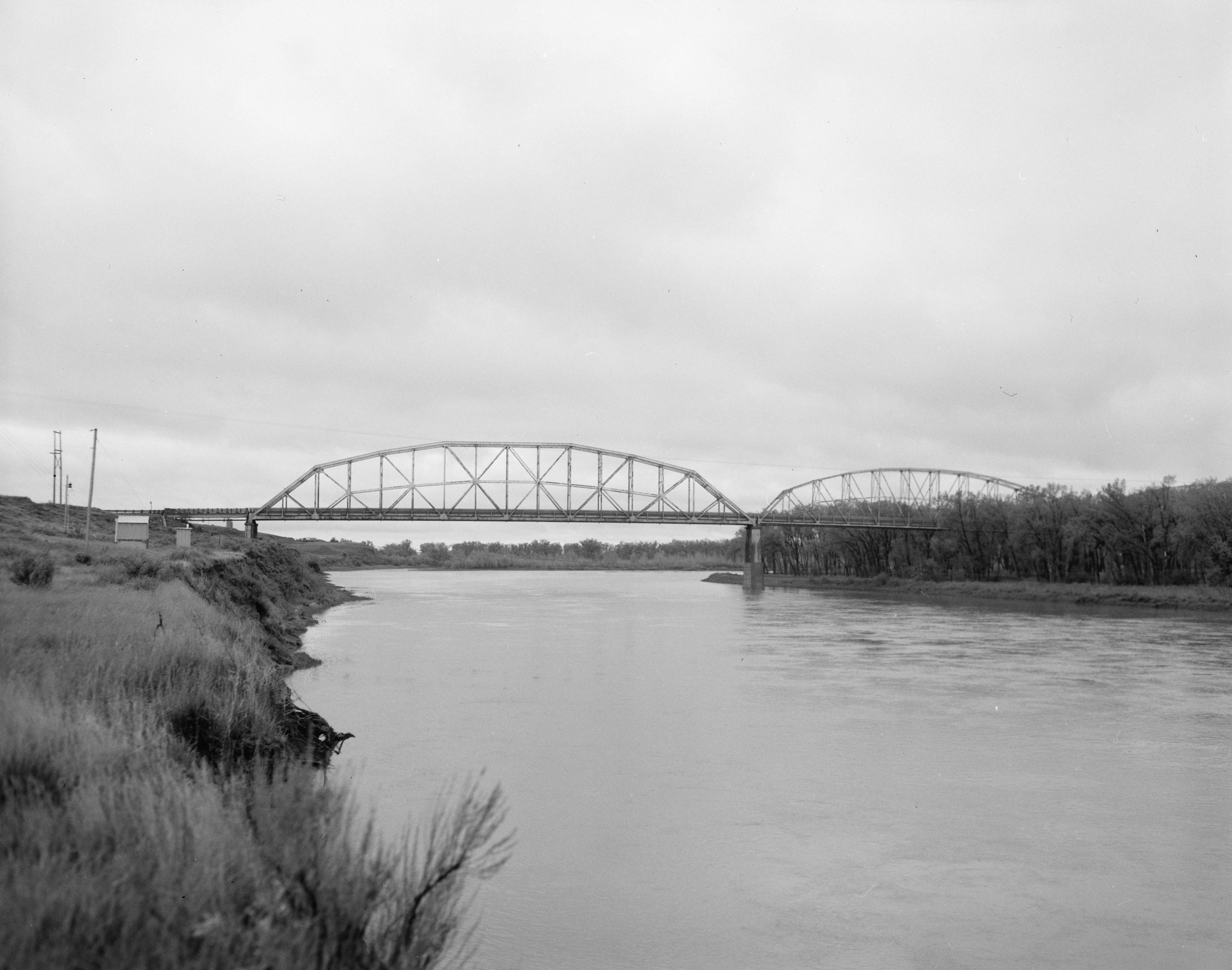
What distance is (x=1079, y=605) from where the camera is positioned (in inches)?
2515

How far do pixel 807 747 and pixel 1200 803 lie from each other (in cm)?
547

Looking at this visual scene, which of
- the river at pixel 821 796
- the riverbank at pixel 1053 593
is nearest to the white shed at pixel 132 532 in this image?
the river at pixel 821 796

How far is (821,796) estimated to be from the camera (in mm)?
12531

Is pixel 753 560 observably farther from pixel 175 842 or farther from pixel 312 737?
pixel 175 842

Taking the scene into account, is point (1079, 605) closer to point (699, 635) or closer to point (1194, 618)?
point (1194, 618)

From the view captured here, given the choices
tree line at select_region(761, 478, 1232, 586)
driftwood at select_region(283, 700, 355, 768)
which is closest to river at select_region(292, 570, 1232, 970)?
driftwood at select_region(283, 700, 355, 768)

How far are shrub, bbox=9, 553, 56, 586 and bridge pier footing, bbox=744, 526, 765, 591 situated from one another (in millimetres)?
80916

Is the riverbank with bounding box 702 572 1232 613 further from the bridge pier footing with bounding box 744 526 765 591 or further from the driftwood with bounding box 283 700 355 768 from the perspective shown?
the driftwood with bounding box 283 700 355 768

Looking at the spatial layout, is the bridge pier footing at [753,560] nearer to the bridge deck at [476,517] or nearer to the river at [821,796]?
the bridge deck at [476,517]

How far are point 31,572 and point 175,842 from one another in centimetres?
1511

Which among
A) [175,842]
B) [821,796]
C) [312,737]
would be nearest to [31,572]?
[312,737]

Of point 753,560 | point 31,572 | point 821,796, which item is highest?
point 753,560

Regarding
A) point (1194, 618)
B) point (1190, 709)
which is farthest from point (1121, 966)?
point (1194, 618)

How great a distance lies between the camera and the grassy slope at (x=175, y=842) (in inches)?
156
